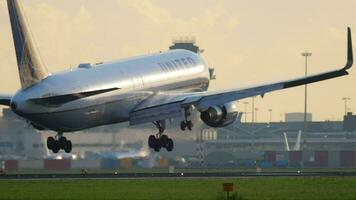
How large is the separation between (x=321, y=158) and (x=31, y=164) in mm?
40783

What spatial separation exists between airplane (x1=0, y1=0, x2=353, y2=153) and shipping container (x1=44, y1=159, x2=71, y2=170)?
30.2 meters

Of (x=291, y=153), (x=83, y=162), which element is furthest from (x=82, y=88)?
(x=291, y=153)

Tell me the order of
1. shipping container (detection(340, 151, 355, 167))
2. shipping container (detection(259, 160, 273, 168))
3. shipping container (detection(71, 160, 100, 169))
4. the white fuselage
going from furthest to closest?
1. shipping container (detection(259, 160, 273, 168))
2. shipping container (detection(340, 151, 355, 167))
3. shipping container (detection(71, 160, 100, 169))
4. the white fuselage

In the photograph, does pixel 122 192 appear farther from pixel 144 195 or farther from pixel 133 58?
pixel 133 58

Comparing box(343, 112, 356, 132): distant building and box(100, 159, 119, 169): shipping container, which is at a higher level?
box(343, 112, 356, 132): distant building

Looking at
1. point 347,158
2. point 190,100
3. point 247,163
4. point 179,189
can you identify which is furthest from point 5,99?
point 247,163

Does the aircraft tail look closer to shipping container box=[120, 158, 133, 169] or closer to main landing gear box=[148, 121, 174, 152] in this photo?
main landing gear box=[148, 121, 174, 152]

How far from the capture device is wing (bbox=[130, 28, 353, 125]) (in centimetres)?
9694

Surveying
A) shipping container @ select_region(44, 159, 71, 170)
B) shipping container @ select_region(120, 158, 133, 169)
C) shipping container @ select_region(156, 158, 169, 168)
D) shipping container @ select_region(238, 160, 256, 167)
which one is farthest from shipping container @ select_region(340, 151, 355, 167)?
shipping container @ select_region(44, 159, 71, 170)

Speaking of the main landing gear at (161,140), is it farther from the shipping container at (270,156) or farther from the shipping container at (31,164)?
the shipping container at (270,156)

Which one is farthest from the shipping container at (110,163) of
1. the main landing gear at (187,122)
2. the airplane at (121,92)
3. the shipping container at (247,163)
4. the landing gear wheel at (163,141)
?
the main landing gear at (187,122)

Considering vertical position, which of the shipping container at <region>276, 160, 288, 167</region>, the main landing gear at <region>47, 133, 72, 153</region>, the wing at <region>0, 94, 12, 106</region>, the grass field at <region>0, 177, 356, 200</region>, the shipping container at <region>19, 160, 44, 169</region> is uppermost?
the shipping container at <region>276, 160, 288, 167</region>

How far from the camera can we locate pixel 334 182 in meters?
91.6

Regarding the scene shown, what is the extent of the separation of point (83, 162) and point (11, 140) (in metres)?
7.29
